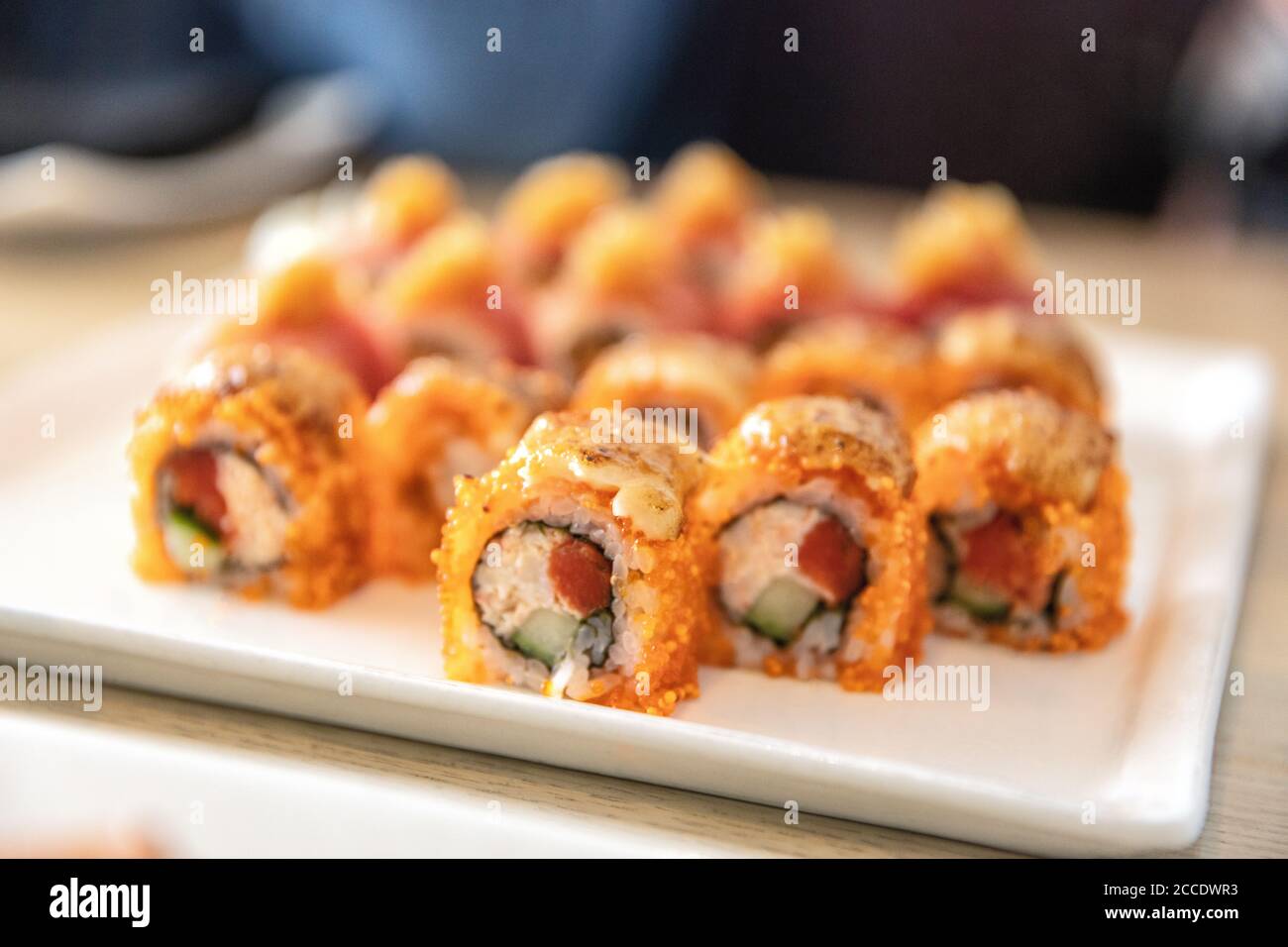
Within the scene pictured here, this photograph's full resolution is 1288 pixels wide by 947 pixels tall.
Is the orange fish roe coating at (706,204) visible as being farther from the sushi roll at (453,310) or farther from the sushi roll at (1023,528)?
the sushi roll at (1023,528)

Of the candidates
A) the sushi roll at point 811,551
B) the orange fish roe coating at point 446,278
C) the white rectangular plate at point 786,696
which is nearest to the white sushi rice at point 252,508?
the white rectangular plate at point 786,696

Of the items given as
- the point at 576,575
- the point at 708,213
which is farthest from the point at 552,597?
the point at 708,213

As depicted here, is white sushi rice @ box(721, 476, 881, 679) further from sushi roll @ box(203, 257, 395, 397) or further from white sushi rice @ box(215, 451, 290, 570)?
sushi roll @ box(203, 257, 395, 397)

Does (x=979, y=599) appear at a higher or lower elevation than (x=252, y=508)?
lower

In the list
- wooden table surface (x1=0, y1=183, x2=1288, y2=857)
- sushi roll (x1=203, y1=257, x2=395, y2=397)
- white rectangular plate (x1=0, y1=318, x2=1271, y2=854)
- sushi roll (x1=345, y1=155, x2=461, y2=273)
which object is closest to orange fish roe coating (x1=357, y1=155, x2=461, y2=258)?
sushi roll (x1=345, y1=155, x2=461, y2=273)

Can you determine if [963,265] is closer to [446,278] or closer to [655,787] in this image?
[446,278]

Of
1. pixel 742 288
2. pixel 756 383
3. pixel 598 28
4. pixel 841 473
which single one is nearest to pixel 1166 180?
pixel 598 28
